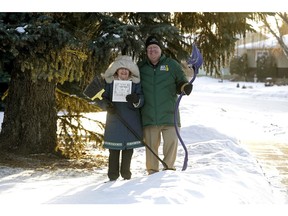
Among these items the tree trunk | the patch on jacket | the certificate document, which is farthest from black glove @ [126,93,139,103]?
the tree trunk

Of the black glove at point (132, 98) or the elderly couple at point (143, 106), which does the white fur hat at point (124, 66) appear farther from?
the black glove at point (132, 98)

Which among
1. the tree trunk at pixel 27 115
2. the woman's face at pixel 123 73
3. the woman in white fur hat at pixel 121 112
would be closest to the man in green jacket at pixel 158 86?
the woman in white fur hat at pixel 121 112

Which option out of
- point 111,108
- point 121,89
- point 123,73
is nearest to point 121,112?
point 111,108

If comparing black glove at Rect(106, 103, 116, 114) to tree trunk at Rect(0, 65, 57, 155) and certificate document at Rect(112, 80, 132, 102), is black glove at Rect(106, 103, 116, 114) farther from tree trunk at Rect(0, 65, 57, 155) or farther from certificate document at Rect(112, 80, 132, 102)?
tree trunk at Rect(0, 65, 57, 155)

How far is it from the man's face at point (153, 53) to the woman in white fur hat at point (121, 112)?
0.26 m

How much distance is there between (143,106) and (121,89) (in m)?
0.38

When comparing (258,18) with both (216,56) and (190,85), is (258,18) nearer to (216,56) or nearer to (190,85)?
(216,56)

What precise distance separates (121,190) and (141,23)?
2.86 m

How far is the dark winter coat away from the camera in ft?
18.0

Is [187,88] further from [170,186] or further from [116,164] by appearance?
[170,186]

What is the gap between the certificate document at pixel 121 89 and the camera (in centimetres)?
545

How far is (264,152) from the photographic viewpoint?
9.30 metres

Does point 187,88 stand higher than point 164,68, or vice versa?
point 164,68

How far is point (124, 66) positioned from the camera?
545 centimetres
